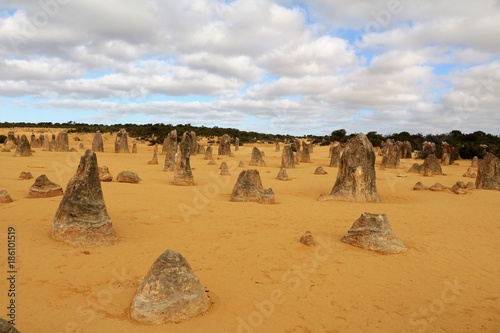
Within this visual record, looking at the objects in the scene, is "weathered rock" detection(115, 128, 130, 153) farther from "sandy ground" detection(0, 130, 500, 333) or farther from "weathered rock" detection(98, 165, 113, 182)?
"sandy ground" detection(0, 130, 500, 333)

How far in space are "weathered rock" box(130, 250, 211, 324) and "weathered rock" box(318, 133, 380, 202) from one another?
27.5ft

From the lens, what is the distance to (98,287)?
201 inches

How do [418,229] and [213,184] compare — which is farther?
[213,184]

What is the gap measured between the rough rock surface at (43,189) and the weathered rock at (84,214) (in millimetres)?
3733

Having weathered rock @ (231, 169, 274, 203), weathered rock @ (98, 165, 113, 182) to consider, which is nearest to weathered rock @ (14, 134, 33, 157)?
weathered rock @ (98, 165, 113, 182)

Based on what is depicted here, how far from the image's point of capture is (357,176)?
40.6ft

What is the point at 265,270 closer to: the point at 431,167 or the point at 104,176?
the point at 104,176

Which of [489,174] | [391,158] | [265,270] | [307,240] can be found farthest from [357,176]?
[391,158]

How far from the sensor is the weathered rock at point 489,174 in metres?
15.9

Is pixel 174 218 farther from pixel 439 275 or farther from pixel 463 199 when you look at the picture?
pixel 463 199

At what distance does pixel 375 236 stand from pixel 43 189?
832cm

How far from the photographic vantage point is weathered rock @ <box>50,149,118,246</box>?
658cm

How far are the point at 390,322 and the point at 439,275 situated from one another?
2078mm

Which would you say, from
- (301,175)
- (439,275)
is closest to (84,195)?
(439,275)
